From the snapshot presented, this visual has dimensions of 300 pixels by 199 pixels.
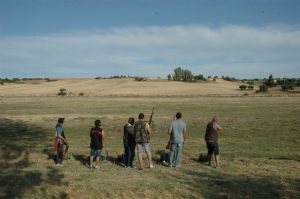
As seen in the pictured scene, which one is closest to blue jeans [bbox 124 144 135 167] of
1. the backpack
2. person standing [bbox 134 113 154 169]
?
person standing [bbox 134 113 154 169]

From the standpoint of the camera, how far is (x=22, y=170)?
15.9 meters

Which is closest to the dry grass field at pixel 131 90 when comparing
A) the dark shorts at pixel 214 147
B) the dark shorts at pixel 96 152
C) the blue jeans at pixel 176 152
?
the dark shorts at pixel 214 147

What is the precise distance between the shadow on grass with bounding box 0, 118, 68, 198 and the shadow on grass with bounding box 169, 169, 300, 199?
3.90 metres

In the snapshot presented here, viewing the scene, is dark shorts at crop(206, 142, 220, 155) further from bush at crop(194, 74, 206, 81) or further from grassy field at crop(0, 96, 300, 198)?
bush at crop(194, 74, 206, 81)

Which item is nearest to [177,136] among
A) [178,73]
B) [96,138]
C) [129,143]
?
[129,143]

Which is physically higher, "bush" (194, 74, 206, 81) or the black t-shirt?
"bush" (194, 74, 206, 81)

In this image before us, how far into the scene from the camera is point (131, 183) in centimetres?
1391

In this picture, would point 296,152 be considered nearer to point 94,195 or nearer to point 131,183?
point 131,183

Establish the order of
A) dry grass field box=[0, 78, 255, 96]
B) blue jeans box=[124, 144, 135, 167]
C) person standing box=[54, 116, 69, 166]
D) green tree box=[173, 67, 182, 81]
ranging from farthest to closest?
green tree box=[173, 67, 182, 81] → dry grass field box=[0, 78, 255, 96] → person standing box=[54, 116, 69, 166] → blue jeans box=[124, 144, 135, 167]

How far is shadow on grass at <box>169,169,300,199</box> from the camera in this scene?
12875 mm

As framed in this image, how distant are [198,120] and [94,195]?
22.6m

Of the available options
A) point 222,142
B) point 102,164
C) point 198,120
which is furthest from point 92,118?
point 102,164

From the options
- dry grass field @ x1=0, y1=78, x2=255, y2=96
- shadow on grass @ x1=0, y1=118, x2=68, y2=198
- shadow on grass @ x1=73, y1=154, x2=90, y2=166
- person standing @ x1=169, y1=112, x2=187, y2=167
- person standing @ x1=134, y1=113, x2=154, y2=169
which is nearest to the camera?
shadow on grass @ x1=0, y1=118, x2=68, y2=198

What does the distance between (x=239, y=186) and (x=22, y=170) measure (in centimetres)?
731
